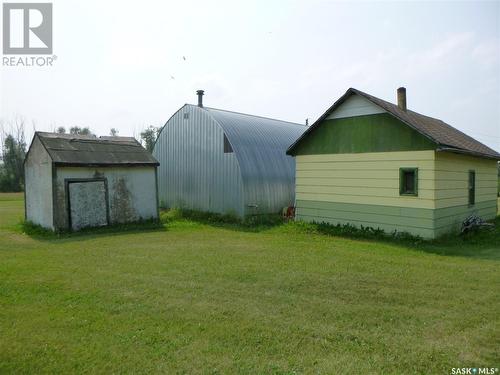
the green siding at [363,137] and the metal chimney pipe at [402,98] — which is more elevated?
the metal chimney pipe at [402,98]

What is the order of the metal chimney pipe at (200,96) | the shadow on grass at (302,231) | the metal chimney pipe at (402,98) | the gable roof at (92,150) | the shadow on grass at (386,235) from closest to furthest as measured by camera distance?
the shadow on grass at (386,235), the shadow on grass at (302,231), the metal chimney pipe at (402,98), the gable roof at (92,150), the metal chimney pipe at (200,96)

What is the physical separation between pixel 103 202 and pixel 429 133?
1257 cm

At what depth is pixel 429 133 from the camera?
39.8 ft

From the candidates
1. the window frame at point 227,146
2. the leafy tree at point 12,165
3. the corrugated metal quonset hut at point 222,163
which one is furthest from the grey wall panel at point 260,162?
the leafy tree at point 12,165

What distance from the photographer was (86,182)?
1555cm

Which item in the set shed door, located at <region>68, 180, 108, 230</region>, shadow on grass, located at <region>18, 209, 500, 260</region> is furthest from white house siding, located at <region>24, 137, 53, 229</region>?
shed door, located at <region>68, 180, 108, 230</region>

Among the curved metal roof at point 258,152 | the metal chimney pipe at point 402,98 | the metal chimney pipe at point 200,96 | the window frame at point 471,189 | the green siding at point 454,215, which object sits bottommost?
the green siding at point 454,215

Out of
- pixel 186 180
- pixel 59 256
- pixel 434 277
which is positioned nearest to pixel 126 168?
pixel 186 180

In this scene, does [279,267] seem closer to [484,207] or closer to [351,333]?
[351,333]

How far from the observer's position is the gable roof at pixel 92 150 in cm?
1525

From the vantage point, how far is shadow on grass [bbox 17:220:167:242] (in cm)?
1402

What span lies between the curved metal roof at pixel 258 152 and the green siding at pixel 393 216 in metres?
2.73

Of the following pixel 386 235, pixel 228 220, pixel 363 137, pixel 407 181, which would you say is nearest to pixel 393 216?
pixel 386 235

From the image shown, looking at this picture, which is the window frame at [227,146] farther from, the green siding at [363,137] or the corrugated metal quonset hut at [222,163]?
the green siding at [363,137]
